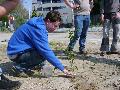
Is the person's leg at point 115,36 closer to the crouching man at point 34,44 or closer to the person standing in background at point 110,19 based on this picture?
the person standing in background at point 110,19

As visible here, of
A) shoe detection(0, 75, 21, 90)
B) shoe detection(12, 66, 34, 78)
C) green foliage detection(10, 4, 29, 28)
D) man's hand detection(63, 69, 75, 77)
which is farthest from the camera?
green foliage detection(10, 4, 29, 28)

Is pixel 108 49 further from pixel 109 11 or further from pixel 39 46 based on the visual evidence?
pixel 39 46

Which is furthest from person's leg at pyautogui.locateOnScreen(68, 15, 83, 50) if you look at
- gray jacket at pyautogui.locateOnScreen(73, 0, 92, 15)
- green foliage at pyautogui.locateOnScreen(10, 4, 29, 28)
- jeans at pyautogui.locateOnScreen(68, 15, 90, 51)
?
green foliage at pyautogui.locateOnScreen(10, 4, 29, 28)

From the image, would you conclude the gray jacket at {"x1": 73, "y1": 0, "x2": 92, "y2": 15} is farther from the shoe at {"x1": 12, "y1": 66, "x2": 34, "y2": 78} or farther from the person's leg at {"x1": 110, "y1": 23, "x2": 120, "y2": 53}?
the shoe at {"x1": 12, "y1": 66, "x2": 34, "y2": 78}

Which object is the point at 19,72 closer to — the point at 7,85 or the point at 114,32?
the point at 7,85

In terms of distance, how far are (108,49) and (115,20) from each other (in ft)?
2.29

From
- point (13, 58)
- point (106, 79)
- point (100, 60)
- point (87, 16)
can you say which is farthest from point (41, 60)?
point (87, 16)

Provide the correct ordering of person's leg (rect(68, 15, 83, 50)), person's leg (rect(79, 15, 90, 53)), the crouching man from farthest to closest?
person's leg (rect(79, 15, 90, 53))
person's leg (rect(68, 15, 83, 50))
the crouching man

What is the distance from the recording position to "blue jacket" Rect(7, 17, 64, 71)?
6.36 m

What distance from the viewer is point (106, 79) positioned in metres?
6.78

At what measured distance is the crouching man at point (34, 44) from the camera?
633 centimetres

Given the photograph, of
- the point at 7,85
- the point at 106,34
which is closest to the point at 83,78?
the point at 7,85

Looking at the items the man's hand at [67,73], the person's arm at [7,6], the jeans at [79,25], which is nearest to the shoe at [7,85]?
the man's hand at [67,73]

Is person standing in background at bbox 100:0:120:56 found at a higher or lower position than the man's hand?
higher
